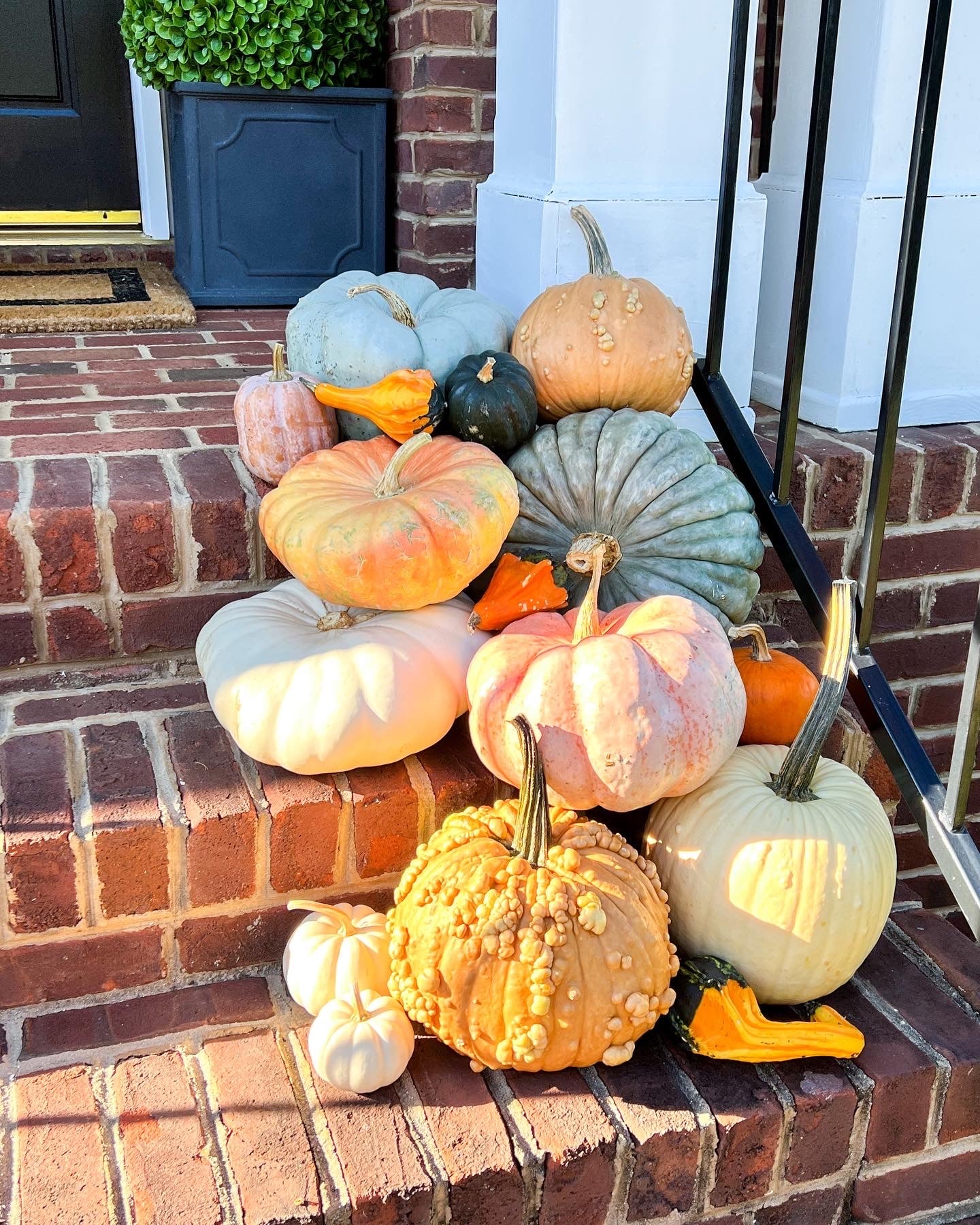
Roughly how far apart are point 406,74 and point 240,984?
2.31 metres

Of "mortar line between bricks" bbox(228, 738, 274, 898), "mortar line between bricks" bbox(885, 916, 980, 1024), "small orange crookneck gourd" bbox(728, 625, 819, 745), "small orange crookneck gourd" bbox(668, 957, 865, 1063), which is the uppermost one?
"small orange crookneck gourd" bbox(728, 625, 819, 745)

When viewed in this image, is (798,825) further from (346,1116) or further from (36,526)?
(36,526)

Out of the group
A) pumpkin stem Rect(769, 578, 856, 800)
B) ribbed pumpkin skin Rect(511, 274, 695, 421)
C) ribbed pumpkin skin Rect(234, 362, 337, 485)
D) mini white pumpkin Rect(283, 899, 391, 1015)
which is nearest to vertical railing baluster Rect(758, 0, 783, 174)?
ribbed pumpkin skin Rect(511, 274, 695, 421)

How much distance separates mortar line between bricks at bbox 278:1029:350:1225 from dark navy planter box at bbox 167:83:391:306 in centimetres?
230

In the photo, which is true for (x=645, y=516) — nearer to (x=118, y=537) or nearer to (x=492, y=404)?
(x=492, y=404)

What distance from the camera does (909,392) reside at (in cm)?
210

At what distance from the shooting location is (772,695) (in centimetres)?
154

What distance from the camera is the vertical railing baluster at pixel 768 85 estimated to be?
2271 mm

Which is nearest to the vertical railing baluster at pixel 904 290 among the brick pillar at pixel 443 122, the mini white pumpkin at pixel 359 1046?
the mini white pumpkin at pixel 359 1046

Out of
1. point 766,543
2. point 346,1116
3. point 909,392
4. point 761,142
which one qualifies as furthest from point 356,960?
point 761,142

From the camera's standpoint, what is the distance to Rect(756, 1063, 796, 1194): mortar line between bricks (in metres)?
1.20

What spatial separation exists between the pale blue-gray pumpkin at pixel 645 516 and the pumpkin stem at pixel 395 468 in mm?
202

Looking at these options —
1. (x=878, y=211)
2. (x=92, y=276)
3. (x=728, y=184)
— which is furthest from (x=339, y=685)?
(x=92, y=276)

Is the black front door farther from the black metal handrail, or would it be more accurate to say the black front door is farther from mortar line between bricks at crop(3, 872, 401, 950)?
mortar line between bricks at crop(3, 872, 401, 950)
